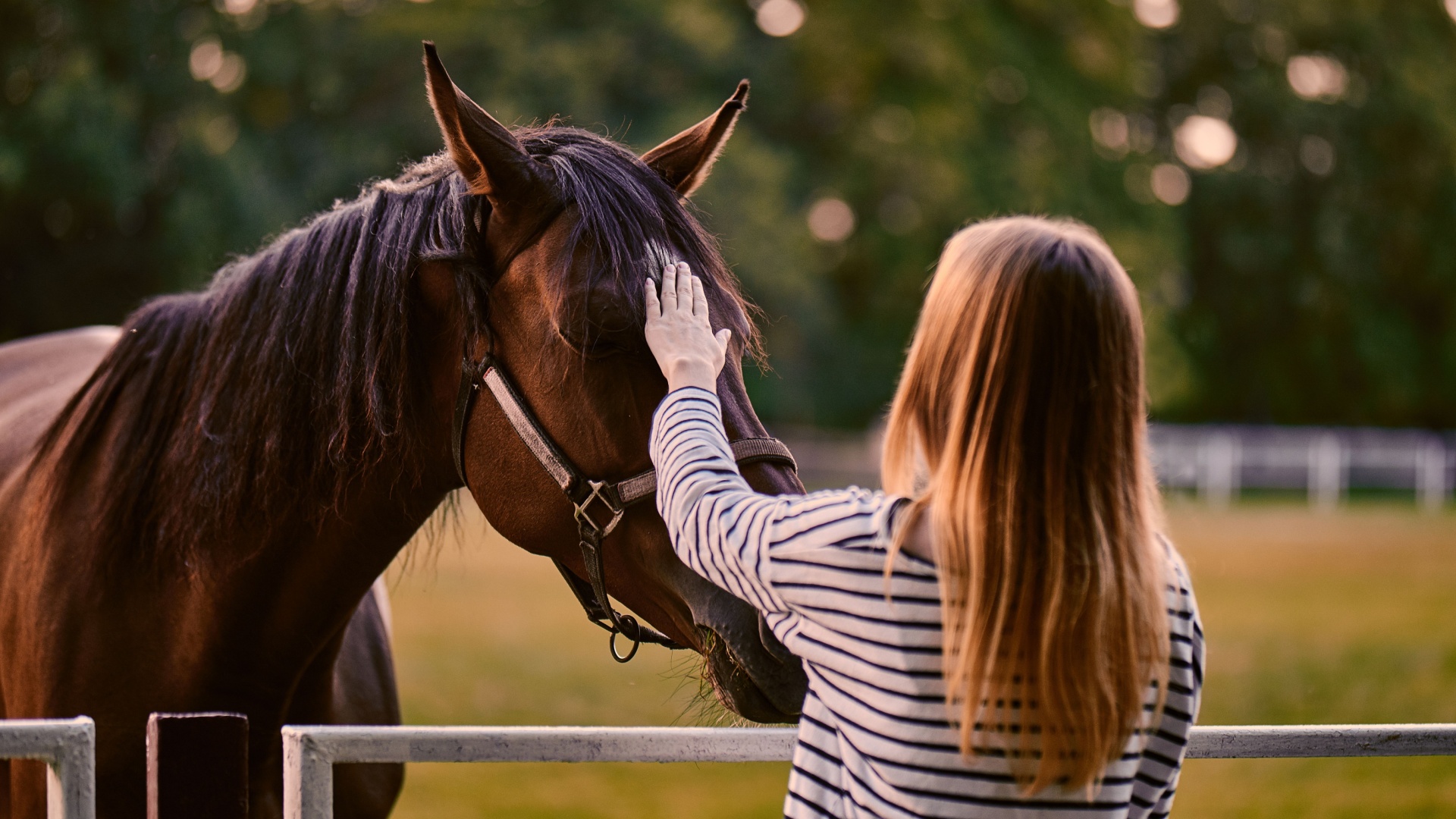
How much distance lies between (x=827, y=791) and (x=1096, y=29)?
22501 mm

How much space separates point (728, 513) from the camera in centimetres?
138

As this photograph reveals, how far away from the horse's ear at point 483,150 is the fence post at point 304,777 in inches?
36.0

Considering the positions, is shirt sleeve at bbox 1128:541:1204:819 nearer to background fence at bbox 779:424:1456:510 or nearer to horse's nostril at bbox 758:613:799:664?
horse's nostril at bbox 758:613:799:664

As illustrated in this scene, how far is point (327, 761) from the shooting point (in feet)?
5.52

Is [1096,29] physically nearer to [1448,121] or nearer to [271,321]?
[1448,121]

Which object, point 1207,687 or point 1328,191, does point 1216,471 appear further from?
point 1207,687

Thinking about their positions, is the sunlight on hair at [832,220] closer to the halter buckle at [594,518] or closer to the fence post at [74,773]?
the halter buckle at [594,518]

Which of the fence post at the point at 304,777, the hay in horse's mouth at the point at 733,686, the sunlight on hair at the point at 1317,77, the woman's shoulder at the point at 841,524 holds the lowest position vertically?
the fence post at the point at 304,777

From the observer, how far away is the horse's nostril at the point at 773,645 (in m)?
1.62

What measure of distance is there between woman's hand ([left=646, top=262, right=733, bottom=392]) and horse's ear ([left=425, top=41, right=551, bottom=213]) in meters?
0.32

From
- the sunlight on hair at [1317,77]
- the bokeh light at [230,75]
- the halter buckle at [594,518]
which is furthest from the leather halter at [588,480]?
the sunlight on hair at [1317,77]

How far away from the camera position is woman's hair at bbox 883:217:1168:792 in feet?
4.07

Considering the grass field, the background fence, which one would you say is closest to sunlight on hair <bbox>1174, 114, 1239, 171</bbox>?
the background fence

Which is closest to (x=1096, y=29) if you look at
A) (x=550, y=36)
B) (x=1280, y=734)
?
(x=550, y=36)
